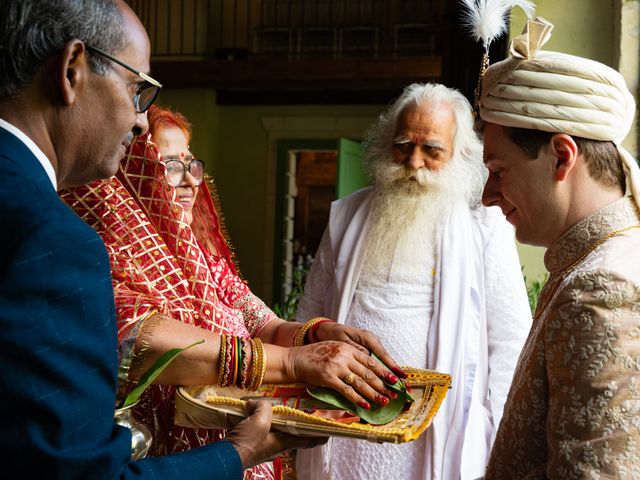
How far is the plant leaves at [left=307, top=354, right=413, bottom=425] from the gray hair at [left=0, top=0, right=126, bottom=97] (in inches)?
37.1

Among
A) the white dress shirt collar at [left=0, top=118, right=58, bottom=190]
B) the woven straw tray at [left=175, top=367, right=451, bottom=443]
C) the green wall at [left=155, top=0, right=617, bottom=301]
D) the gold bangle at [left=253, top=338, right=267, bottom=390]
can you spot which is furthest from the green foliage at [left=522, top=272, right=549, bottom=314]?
the green wall at [left=155, top=0, right=617, bottom=301]

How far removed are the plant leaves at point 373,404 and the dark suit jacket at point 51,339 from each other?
25.6 inches

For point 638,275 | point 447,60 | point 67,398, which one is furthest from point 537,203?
point 447,60

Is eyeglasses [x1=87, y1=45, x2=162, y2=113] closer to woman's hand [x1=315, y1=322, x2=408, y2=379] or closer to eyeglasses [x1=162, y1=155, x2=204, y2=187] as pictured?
woman's hand [x1=315, y1=322, x2=408, y2=379]

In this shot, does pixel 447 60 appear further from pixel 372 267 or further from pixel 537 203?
pixel 537 203

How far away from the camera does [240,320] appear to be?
2.22m

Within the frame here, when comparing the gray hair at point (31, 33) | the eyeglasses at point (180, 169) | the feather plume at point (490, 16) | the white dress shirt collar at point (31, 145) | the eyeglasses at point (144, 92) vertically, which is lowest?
the eyeglasses at point (180, 169)

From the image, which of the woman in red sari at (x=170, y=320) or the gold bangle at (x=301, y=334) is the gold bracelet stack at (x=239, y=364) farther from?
the gold bangle at (x=301, y=334)

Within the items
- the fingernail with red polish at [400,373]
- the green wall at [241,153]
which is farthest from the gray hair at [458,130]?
the green wall at [241,153]

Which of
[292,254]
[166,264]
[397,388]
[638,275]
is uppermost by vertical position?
[638,275]

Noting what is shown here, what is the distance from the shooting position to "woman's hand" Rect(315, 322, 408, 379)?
2.02m

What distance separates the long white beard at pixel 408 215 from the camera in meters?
3.57

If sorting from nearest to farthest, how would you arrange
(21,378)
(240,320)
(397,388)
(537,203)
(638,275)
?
(21,378) → (638,275) → (537,203) → (397,388) → (240,320)

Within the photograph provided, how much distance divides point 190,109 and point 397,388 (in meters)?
10.3
